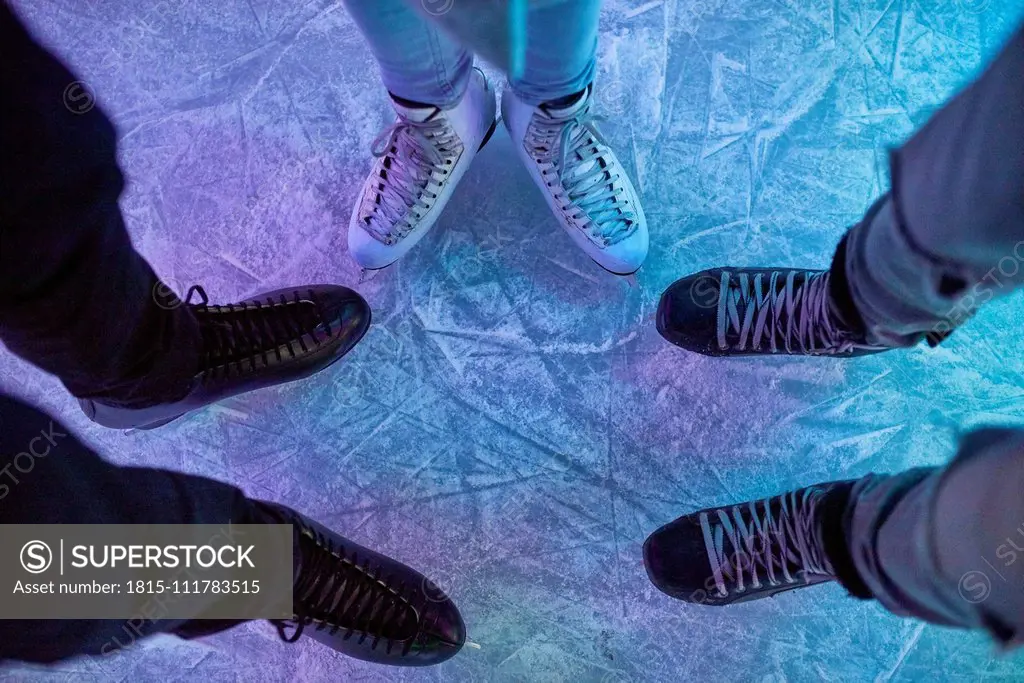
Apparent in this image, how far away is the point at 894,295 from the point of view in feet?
2.20

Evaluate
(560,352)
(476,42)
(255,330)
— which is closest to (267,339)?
(255,330)

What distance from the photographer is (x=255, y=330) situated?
1.00 metres

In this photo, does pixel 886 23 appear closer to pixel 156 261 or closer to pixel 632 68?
pixel 632 68

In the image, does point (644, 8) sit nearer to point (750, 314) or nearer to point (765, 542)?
point (750, 314)

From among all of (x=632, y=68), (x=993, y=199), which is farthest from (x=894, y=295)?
(x=632, y=68)

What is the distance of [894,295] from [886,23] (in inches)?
28.6

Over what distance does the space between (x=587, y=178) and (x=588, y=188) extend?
0.05ft

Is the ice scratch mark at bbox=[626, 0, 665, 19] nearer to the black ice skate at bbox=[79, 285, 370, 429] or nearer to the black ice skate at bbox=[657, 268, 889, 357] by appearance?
the black ice skate at bbox=[657, 268, 889, 357]

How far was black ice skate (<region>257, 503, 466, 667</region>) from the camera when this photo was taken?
0.90m

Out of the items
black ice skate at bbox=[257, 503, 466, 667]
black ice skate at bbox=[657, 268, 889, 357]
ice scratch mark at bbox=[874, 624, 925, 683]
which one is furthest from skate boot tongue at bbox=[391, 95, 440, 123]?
ice scratch mark at bbox=[874, 624, 925, 683]

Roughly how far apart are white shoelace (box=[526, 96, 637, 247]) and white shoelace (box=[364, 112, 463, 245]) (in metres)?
0.14

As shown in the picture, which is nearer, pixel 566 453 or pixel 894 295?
pixel 894 295

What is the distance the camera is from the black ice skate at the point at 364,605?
2.96 ft

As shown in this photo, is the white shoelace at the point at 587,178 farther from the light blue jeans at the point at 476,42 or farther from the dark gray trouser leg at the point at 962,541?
the dark gray trouser leg at the point at 962,541
